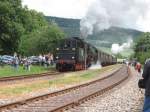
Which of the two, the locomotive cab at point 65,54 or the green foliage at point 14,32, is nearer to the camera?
the locomotive cab at point 65,54

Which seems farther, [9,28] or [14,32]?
[14,32]

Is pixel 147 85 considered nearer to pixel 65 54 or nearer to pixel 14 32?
pixel 65 54

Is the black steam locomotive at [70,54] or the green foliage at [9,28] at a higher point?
the green foliage at [9,28]

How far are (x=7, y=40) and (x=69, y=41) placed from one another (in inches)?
1057

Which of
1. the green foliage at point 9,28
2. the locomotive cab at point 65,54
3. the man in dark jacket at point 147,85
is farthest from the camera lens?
the green foliage at point 9,28

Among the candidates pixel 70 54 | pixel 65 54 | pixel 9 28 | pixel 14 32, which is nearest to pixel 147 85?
pixel 70 54

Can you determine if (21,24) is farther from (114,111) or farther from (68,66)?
(114,111)

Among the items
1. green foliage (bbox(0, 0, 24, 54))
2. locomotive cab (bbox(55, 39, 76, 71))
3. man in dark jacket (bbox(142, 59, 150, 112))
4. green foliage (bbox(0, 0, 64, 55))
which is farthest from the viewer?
green foliage (bbox(0, 0, 64, 55))

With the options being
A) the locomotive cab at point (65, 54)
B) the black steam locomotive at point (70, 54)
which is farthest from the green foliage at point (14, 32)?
the locomotive cab at point (65, 54)

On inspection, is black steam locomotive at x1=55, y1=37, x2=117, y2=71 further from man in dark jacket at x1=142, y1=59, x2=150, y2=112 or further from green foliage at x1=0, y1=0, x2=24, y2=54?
man in dark jacket at x1=142, y1=59, x2=150, y2=112

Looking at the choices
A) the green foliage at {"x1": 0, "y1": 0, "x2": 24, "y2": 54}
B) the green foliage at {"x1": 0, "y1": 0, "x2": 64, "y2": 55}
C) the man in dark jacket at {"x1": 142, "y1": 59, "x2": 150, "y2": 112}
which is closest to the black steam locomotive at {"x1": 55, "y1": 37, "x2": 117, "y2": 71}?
the green foliage at {"x1": 0, "y1": 0, "x2": 64, "y2": 55}

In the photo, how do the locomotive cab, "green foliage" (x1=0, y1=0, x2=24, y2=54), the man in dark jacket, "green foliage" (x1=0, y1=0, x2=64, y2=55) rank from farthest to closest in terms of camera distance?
1. "green foliage" (x1=0, y1=0, x2=64, y2=55)
2. "green foliage" (x1=0, y1=0, x2=24, y2=54)
3. the locomotive cab
4. the man in dark jacket

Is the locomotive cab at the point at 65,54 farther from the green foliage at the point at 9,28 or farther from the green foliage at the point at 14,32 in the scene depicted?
the green foliage at the point at 9,28

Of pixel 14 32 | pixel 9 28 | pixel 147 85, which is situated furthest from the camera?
pixel 14 32
